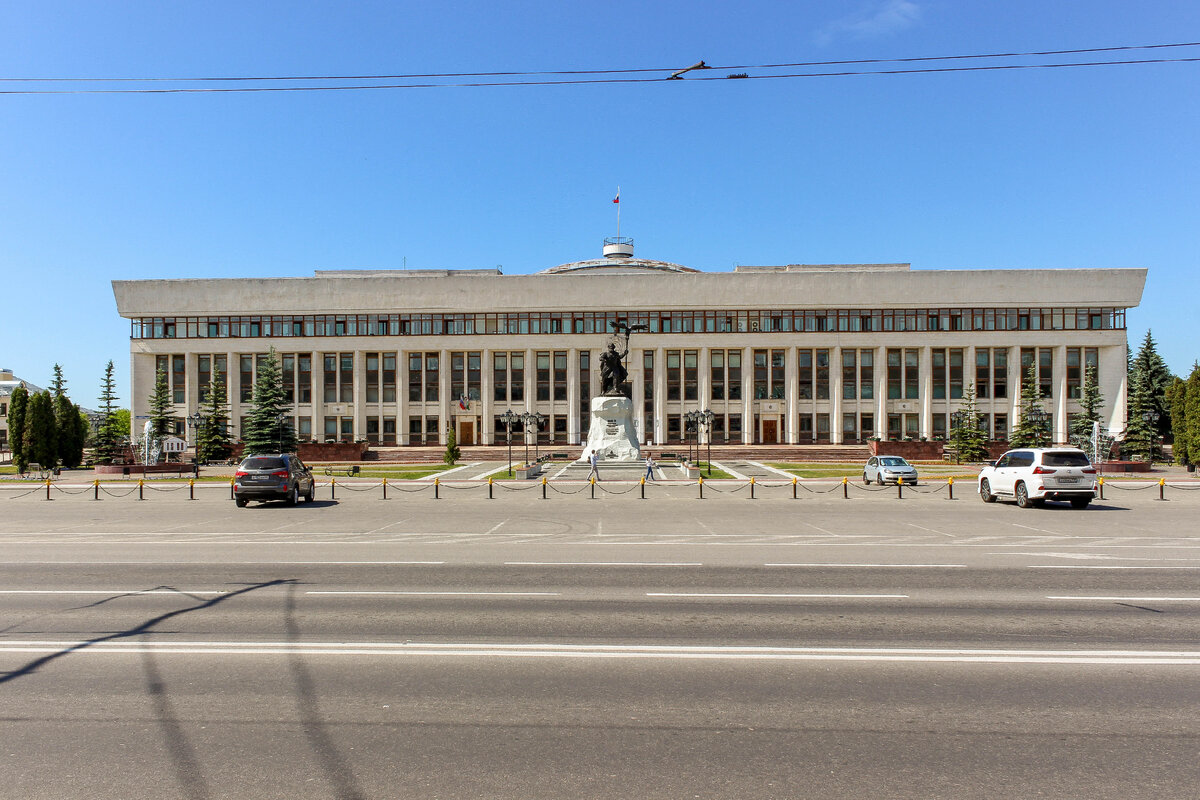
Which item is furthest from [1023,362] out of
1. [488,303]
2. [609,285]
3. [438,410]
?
[438,410]

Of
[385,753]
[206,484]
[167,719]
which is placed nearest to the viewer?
[385,753]

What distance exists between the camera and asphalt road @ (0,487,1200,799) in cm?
449

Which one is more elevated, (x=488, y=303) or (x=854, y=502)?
(x=488, y=303)

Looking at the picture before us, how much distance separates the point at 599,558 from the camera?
508 inches

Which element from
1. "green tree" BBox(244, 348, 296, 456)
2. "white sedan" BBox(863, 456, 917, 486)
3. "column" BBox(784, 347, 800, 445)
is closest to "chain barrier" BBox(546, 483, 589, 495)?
"white sedan" BBox(863, 456, 917, 486)

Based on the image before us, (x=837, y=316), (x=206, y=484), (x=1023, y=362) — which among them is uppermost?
(x=837, y=316)

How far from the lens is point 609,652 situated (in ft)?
23.0

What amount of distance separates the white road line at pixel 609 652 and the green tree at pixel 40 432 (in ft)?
175

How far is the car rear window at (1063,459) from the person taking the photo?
872 inches

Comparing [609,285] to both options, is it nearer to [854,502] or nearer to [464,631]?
[854,502]

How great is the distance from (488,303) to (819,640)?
6778 centimetres

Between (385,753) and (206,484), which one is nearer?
(385,753)

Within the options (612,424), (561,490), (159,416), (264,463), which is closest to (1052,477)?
(561,490)

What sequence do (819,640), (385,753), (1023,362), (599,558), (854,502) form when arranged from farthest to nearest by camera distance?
1. (1023,362)
2. (854,502)
3. (599,558)
4. (819,640)
5. (385,753)
